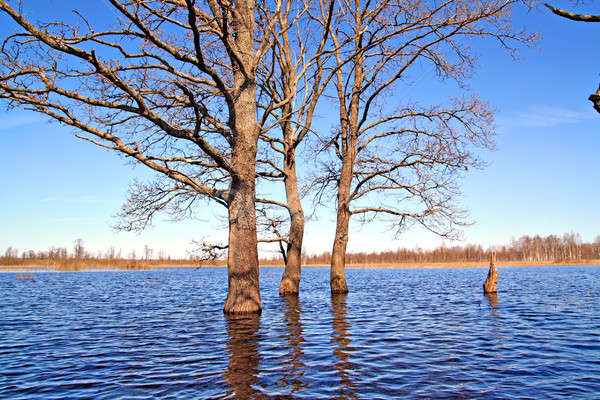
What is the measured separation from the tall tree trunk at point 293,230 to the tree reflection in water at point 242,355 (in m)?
6.34

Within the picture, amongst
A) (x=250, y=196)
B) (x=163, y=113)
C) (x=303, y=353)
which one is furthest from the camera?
(x=163, y=113)

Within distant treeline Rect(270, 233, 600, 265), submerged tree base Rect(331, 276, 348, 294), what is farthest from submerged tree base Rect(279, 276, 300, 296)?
distant treeline Rect(270, 233, 600, 265)

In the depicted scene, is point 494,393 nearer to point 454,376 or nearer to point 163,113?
point 454,376

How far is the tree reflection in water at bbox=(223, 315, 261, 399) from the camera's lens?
5.77 meters

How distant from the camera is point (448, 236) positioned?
19266 millimetres

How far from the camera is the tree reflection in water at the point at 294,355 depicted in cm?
599

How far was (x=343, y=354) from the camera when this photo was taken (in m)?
7.75

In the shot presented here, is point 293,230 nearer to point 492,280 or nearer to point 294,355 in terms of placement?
point 294,355

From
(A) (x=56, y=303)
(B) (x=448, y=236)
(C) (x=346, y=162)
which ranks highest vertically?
(C) (x=346, y=162)

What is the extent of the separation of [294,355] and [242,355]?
0.97 meters

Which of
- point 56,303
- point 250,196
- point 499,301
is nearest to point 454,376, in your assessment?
point 250,196

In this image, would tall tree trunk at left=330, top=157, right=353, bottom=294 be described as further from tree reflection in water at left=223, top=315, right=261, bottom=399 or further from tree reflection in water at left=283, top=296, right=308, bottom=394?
tree reflection in water at left=223, top=315, right=261, bottom=399

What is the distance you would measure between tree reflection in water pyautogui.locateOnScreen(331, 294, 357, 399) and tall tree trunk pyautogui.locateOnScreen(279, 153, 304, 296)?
15.2 feet

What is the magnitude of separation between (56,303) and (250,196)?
1246cm
